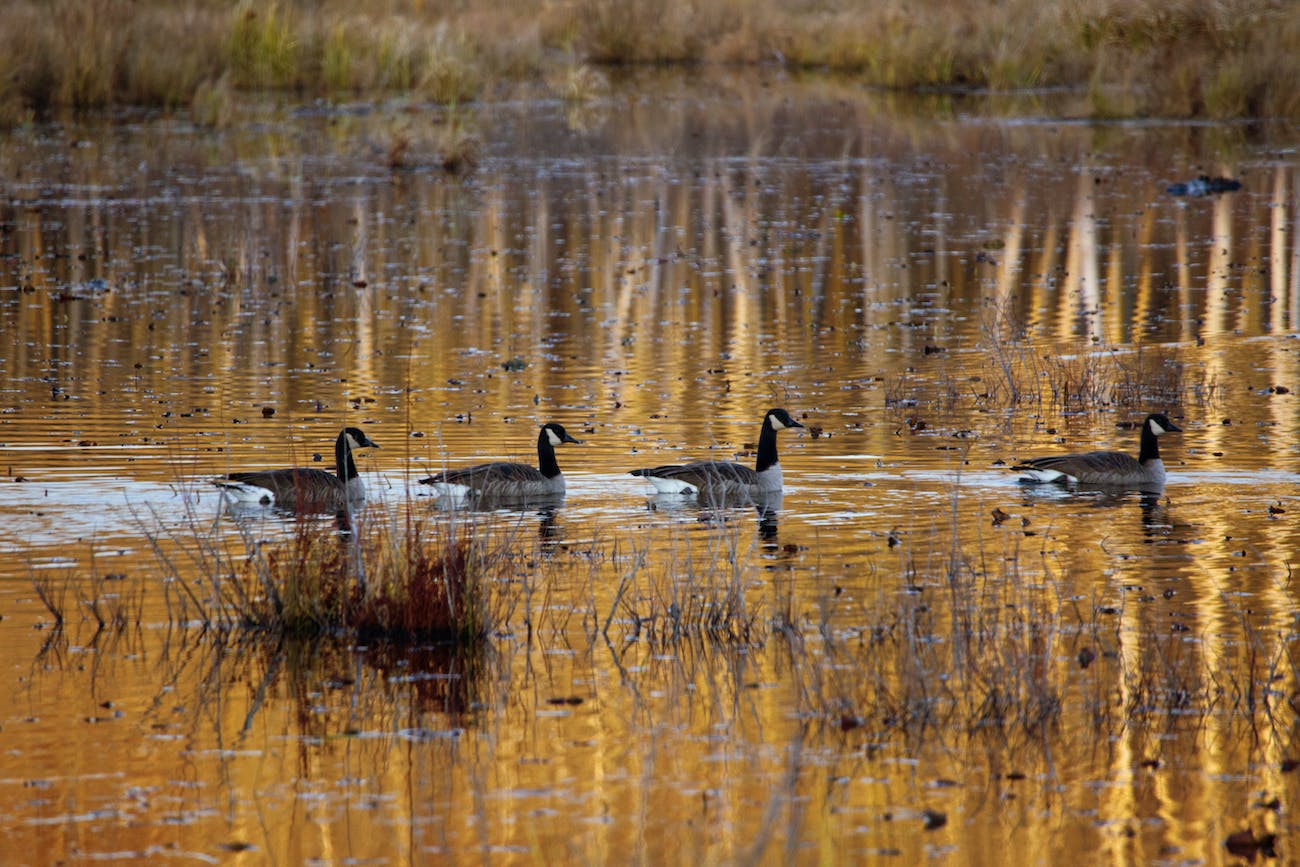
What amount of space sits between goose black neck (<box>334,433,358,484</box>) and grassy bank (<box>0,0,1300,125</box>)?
3516 centimetres

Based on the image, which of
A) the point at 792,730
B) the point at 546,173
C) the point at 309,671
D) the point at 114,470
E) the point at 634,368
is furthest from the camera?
the point at 546,173

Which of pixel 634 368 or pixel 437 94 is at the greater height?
pixel 437 94

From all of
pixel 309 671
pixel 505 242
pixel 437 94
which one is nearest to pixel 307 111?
pixel 437 94

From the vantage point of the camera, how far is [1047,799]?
8.33 m

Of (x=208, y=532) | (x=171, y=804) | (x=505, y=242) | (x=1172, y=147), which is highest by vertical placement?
(x=1172, y=147)

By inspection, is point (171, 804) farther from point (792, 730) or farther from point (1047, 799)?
point (1047, 799)

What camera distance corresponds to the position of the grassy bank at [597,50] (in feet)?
158

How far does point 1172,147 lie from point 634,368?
1065 inches

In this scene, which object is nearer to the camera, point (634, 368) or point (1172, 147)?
point (634, 368)

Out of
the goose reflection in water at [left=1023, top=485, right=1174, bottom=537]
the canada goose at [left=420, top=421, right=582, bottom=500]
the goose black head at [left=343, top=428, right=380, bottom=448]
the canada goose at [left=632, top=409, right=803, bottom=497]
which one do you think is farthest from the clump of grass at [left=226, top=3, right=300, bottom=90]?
the goose reflection in water at [left=1023, top=485, right=1174, bottom=537]

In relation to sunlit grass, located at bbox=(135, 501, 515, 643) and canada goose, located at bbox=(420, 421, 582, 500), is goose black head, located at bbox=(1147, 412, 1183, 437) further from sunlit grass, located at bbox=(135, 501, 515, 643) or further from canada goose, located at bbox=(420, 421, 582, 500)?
sunlit grass, located at bbox=(135, 501, 515, 643)

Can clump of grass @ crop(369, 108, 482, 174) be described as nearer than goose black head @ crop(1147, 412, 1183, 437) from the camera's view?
No

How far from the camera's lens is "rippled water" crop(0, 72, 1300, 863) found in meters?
8.39

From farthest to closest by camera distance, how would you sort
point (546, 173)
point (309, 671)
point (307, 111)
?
point (307, 111), point (546, 173), point (309, 671)
